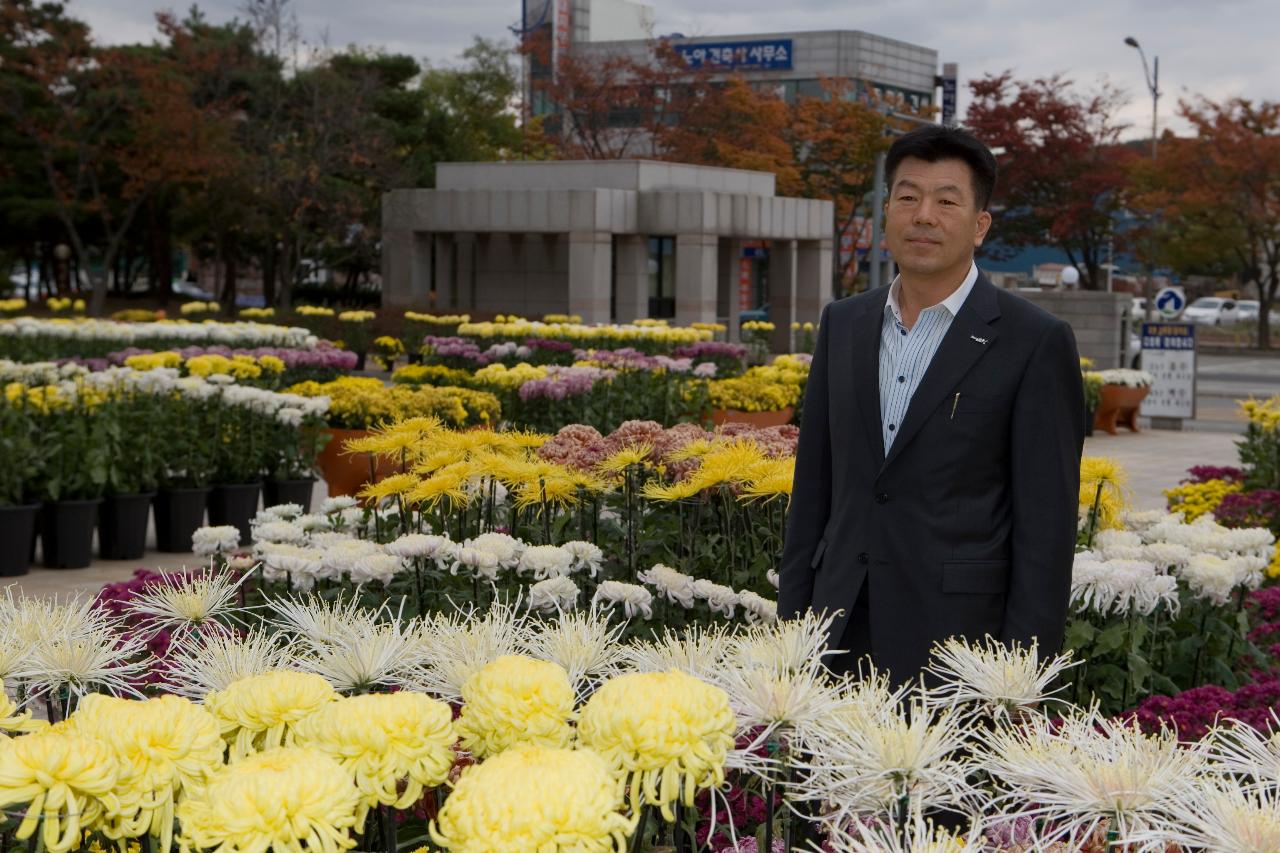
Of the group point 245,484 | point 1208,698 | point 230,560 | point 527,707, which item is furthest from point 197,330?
point 527,707

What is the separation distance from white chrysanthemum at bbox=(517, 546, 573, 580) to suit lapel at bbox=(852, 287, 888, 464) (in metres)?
1.11

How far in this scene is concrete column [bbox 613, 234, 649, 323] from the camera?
89.2 ft

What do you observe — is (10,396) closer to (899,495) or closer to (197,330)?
(899,495)

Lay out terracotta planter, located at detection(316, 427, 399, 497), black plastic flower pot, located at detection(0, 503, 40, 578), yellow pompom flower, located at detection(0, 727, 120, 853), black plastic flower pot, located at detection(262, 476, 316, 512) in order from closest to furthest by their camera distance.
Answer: yellow pompom flower, located at detection(0, 727, 120, 853) < black plastic flower pot, located at detection(0, 503, 40, 578) < terracotta planter, located at detection(316, 427, 399, 497) < black plastic flower pot, located at detection(262, 476, 316, 512)

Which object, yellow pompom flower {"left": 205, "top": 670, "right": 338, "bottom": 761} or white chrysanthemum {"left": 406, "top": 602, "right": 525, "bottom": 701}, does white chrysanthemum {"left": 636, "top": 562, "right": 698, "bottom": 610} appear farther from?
yellow pompom flower {"left": 205, "top": 670, "right": 338, "bottom": 761}

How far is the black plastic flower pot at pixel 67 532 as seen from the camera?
821 centimetres

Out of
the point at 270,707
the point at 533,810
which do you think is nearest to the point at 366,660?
the point at 270,707

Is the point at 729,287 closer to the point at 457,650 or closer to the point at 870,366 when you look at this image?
the point at 870,366

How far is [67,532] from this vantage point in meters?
8.24

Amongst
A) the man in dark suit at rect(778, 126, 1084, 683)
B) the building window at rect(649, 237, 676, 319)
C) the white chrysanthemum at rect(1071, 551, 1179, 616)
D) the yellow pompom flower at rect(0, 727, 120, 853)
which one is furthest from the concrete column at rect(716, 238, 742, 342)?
the yellow pompom flower at rect(0, 727, 120, 853)

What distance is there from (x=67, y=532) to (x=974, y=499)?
652 centimetres

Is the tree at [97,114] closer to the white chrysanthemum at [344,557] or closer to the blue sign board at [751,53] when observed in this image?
the white chrysanthemum at [344,557]

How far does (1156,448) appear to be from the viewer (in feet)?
52.7

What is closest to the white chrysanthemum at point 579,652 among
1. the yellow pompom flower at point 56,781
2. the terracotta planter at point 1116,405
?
the yellow pompom flower at point 56,781
